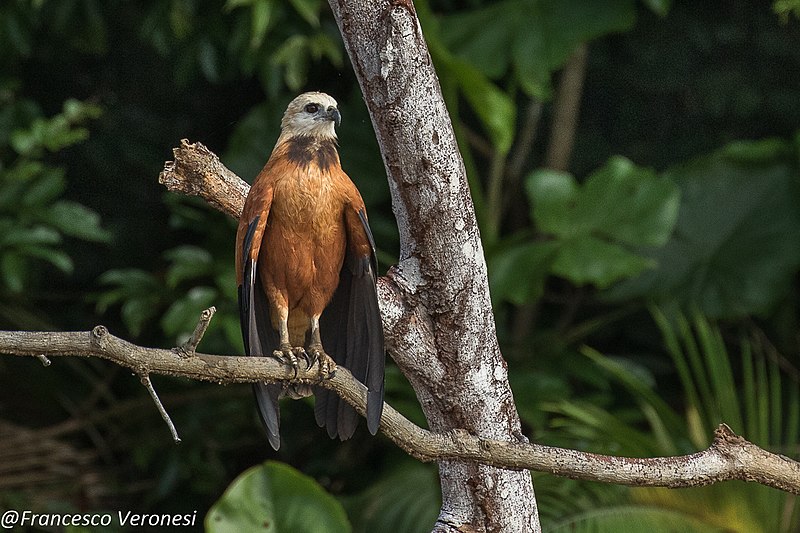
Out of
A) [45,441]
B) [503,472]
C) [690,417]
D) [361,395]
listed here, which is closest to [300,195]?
[361,395]

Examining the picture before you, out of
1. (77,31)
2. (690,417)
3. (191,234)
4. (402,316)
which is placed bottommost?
(402,316)

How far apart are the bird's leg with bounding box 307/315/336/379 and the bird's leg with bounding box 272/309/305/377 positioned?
2 centimetres

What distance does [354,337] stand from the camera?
1.06 meters

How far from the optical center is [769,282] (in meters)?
2.45

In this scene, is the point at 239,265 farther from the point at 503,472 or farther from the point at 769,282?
the point at 769,282

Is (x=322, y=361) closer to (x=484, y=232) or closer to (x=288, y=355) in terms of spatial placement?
(x=288, y=355)

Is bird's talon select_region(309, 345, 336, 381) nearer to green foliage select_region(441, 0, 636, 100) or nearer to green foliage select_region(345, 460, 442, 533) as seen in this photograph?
green foliage select_region(345, 460, 442, 533)

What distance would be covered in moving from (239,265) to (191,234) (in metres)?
2.02

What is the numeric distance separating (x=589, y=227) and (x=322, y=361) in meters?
1.39

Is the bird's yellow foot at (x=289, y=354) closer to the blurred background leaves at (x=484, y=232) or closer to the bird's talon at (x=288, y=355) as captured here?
the bird's talon at (x=288, y=355)

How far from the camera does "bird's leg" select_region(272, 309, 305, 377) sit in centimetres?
101

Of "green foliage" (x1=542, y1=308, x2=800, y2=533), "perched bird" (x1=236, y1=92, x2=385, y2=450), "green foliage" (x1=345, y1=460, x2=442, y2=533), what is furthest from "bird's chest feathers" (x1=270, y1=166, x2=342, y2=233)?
"green foliage" (x1=345, y1=460, x2=442, y2=533)

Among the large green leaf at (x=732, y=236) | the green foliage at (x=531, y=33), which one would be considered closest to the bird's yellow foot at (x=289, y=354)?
the green foliage at (x=531, y=33)

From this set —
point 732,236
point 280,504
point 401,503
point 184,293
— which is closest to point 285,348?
point 280,504
